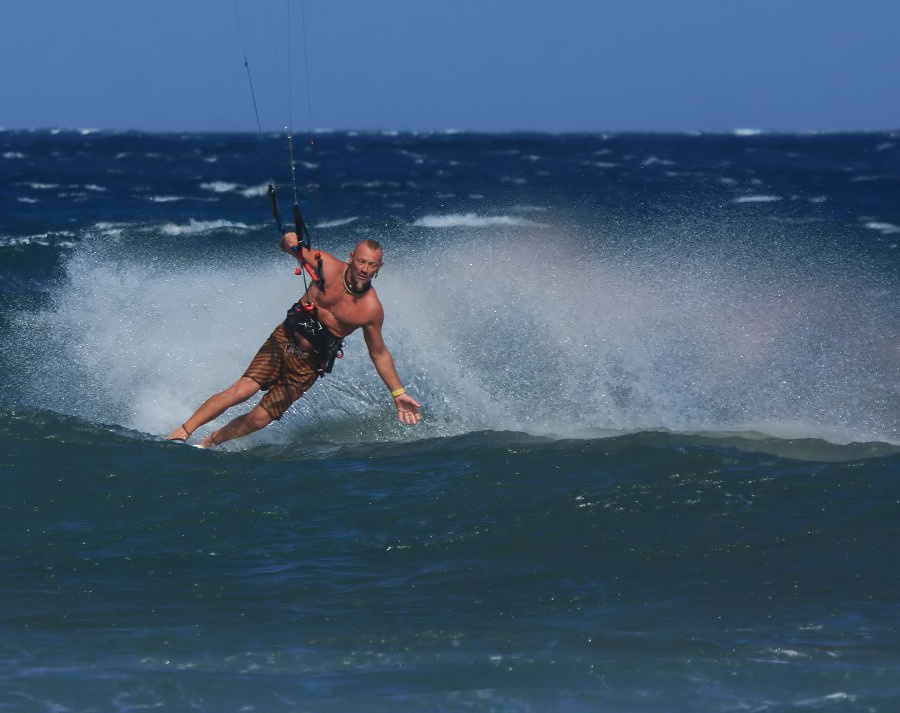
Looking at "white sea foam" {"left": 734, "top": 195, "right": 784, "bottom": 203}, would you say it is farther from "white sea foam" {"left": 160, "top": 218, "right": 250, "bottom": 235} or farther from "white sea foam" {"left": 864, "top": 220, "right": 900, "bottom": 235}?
"white sea foam" {"left": 160, "top": 218, "right": 250, "bottom": 235}

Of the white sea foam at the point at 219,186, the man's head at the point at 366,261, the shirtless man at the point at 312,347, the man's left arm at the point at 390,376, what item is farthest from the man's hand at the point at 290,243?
the white sea foam at the point at 219,186

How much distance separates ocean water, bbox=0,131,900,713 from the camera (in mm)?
4828

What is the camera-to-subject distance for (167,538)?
6.43 m

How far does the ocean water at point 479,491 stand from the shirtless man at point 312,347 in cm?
32

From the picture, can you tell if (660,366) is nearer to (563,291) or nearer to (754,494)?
(563,291)

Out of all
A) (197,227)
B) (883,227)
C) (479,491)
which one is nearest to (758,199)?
(883,227)

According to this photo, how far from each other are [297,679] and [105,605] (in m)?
1.21

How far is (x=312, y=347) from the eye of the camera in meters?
8.30

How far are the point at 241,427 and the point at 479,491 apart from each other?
2068 millimetres

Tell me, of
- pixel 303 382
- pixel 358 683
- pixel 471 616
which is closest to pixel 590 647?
pixel 471 616

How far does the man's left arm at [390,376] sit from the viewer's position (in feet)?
26.0

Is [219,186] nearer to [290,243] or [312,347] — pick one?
[312,347]

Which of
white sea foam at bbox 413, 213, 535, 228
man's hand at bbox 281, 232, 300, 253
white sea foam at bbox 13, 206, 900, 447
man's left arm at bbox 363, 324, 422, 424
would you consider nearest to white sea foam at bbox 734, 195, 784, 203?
white sea foam at bbox 413, 213, 535, 228

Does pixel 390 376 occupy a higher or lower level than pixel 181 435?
higher
